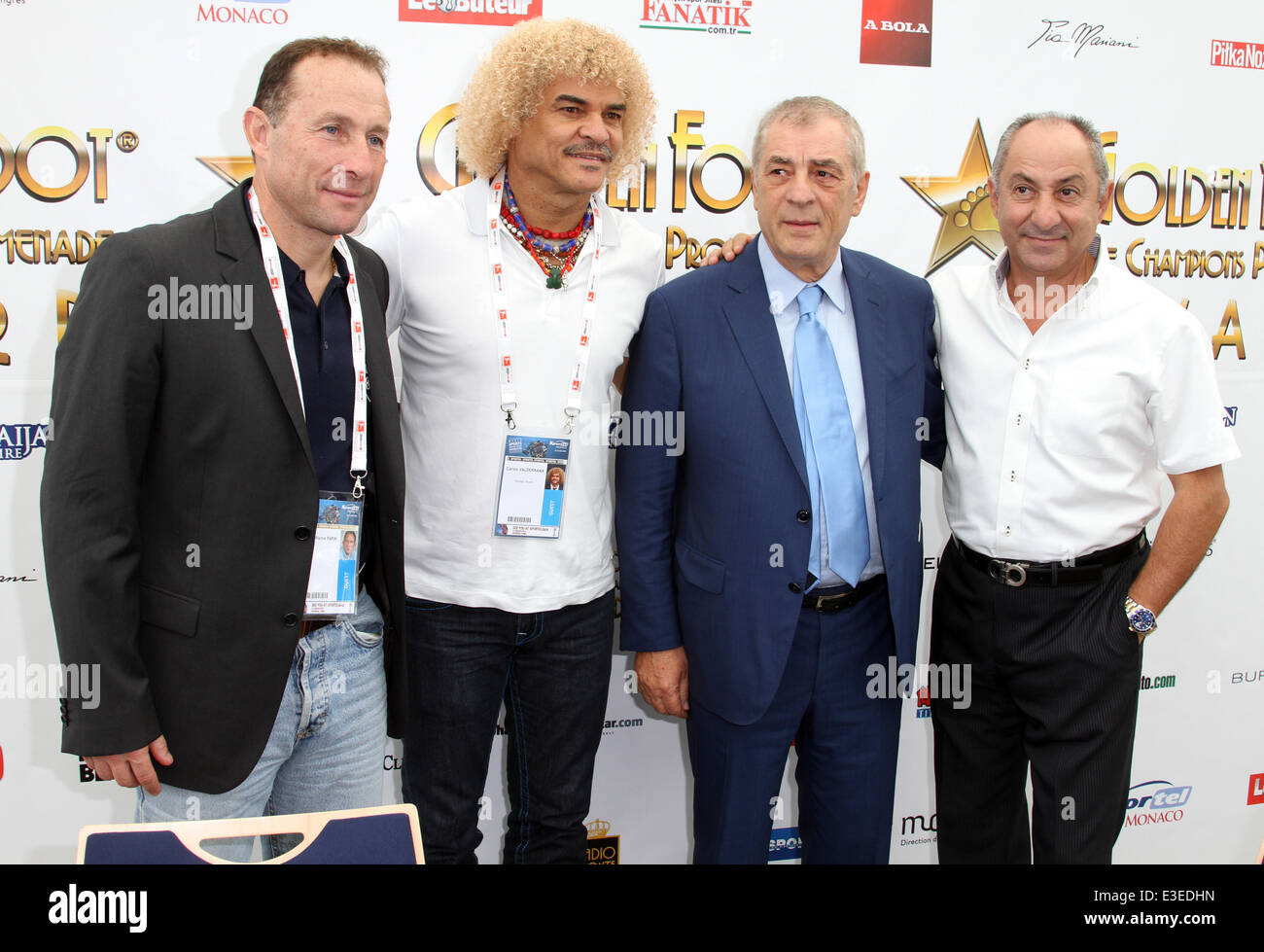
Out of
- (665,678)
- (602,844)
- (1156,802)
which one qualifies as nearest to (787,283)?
(665,678)

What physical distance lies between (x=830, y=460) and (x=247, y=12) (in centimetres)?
201

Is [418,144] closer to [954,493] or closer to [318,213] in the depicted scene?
[318,213]

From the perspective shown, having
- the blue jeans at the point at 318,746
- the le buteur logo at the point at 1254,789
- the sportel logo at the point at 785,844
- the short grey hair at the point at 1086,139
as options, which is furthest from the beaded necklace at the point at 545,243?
the le buteur logo at the point at 1254,789

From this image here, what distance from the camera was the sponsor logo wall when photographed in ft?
8.41

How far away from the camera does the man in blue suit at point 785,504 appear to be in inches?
83.2

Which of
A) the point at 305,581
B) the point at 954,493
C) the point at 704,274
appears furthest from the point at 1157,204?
the point at 305,581

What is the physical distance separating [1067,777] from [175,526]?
206 centimetres

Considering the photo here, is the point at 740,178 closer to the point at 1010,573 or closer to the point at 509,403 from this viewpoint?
the point at 509,403

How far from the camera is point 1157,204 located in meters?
3.26

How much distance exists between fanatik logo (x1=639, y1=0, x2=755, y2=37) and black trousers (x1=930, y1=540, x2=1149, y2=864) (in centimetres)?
174

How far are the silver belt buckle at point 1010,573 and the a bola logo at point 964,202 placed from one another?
1.25 m

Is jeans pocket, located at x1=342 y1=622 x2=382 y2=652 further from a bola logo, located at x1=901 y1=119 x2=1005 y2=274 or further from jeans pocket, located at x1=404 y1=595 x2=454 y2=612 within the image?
a bola logo, located at x1=901 y1=119 x2=1005 y2=274

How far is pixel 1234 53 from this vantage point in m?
3.24

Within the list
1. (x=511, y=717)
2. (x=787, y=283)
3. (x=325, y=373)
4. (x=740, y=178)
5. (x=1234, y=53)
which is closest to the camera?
(x=325, y=373)
